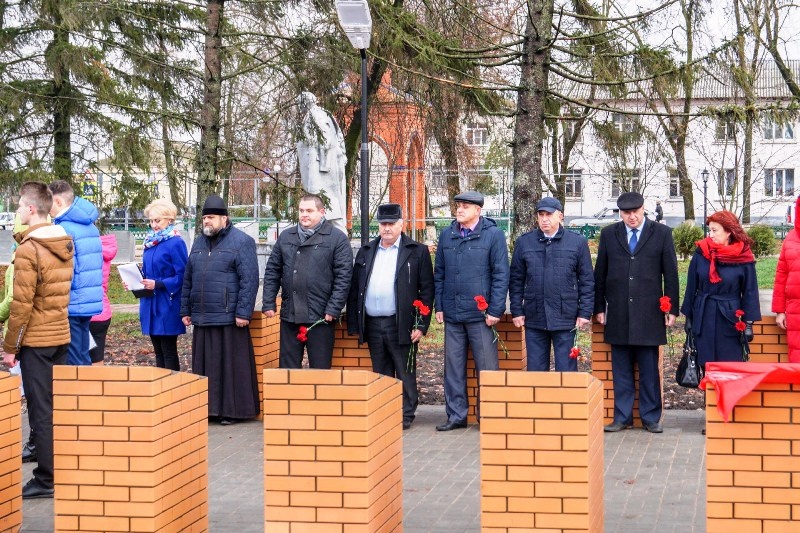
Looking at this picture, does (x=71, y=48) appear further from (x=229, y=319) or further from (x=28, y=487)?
(x=28, y=487)

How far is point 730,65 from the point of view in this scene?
458 inches

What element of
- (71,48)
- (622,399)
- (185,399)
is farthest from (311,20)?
(185,399)

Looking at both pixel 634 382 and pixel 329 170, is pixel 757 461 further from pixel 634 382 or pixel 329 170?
pixel 329 170

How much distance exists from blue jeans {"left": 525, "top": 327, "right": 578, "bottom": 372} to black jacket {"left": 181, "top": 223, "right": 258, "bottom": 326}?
2419mm

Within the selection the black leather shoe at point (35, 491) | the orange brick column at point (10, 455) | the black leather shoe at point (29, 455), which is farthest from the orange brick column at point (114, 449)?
the black leather shoe at point (29, 455)

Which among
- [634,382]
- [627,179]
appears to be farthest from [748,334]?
[627,179]

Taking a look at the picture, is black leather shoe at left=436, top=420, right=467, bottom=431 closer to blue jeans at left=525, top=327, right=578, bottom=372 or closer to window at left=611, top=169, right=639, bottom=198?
blue jeans at left=525, top=327, right=578, bottom=372

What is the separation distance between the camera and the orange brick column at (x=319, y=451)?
5117 mm

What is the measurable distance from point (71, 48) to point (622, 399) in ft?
43.1

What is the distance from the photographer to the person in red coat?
8.30m

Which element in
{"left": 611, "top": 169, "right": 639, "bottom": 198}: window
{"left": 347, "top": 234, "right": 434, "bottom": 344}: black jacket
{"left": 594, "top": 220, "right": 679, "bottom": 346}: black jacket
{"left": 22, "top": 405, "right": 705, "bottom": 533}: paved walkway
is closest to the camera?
{"left": 22, "top": 405, "right": 705, "bottom": 533}: paved walkway

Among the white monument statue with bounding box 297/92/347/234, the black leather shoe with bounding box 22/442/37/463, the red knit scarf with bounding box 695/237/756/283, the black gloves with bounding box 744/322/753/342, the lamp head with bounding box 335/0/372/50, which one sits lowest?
the black leather shoe with bounding box 22/442/37/463

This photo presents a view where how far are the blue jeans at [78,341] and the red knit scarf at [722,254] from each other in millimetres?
4712

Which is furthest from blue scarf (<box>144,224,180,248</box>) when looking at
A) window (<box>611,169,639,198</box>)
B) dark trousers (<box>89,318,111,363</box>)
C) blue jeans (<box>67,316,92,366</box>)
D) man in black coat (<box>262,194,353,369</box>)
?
window (<box>611,169,639,198</box>)
